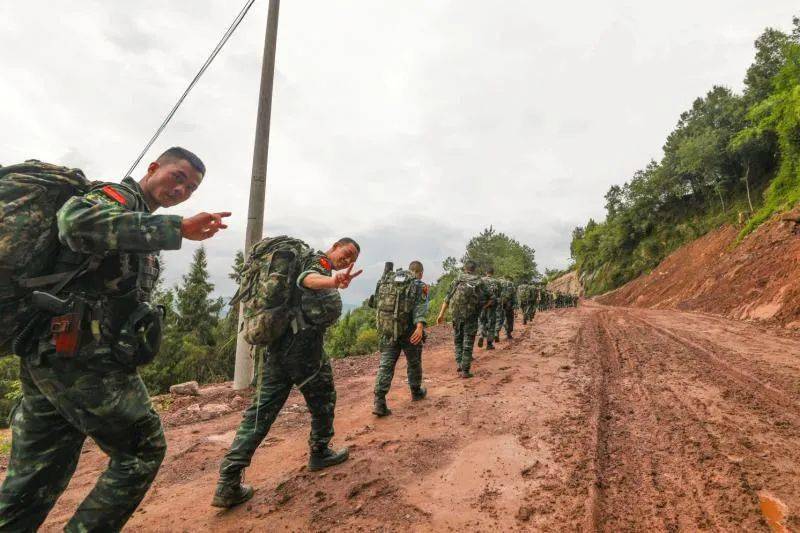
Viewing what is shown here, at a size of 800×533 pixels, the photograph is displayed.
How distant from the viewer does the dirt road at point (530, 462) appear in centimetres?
259

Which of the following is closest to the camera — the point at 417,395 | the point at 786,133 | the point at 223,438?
the point at 223,438

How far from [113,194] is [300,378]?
76.3 inches

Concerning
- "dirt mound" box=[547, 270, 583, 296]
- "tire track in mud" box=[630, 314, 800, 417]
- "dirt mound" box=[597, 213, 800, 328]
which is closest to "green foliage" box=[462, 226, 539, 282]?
"dirt mound" box=[547, 270, 583, 296]

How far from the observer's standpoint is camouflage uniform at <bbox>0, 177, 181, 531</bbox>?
170 centimetres

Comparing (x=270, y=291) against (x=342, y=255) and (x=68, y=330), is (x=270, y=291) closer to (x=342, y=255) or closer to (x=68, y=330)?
(x=342, y=255)

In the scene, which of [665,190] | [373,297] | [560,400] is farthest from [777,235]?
[665,190]

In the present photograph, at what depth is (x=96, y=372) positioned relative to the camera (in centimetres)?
183

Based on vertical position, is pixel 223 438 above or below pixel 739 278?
below

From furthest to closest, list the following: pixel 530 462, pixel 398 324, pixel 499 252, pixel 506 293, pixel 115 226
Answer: pixel 499 252, pixel 506 293, pixel 398 324, pixel 530 462, pixel 115 226

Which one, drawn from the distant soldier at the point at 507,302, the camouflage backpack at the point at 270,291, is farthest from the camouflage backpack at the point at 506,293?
the camouflage backpack at the point at 270,291

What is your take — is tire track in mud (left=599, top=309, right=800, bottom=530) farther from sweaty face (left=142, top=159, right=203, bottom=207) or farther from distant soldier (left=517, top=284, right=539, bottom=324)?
distant soldier (left=517, top=284, right=539, bottom=324)

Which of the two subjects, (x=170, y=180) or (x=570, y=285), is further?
(x=570, y=285)

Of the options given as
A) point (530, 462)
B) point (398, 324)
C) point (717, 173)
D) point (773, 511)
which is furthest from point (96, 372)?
point (717, 173)

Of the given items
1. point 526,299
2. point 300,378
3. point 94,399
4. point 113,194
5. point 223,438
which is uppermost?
point 113,194
